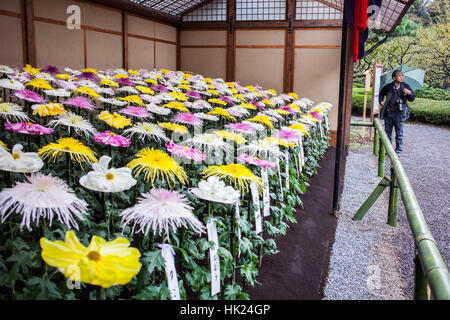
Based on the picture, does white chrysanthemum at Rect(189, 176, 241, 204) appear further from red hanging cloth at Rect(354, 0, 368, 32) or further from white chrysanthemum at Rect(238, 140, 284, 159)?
red hanging cloth at Rect(354, 0, 368, 32)

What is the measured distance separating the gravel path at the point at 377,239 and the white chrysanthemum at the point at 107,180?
6.20 ft

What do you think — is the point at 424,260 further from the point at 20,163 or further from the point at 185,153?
the point at 20,163

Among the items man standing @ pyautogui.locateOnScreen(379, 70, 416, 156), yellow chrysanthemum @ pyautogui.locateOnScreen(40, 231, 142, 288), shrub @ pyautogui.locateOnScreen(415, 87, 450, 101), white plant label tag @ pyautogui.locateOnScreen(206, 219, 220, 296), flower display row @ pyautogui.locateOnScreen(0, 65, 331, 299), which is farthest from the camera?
shrub @ pyautogui.locateOnScreen(415, 87, 450, 101)

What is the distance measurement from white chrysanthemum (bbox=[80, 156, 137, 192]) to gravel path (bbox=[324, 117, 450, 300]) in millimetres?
1888

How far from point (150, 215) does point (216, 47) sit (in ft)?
25.1

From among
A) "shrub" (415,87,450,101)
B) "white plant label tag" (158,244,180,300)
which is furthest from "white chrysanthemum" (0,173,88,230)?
"shrub" (415,87,450,101)

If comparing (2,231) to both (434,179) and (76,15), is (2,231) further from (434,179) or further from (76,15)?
(434,179)

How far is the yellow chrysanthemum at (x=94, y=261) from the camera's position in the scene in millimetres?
810

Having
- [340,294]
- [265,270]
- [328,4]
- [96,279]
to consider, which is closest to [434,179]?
[328,4]

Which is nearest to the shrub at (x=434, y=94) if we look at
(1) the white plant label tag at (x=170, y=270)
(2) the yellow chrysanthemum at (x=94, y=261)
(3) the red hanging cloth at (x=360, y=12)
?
(3) the red hanging cloth at (x=360, y=12)

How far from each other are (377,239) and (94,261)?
3.34m

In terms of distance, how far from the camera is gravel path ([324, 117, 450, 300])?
2.78 metres

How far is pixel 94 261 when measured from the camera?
844 millimetres

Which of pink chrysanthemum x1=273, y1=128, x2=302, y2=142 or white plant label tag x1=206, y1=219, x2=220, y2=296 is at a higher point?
pink chrysanthemum x1=273, y1=128, x2=302, y2=142
